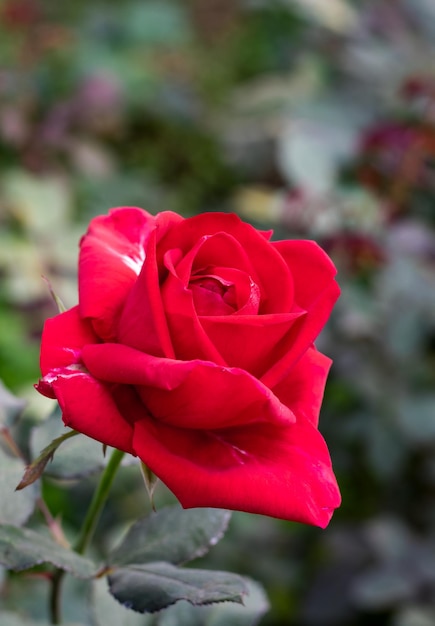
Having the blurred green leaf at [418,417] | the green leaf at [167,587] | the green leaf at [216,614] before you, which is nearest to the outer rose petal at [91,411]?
the green leaf at [167,587]

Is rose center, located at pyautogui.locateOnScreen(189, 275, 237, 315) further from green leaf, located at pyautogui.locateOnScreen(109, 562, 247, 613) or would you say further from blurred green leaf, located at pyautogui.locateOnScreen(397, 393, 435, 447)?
blurred green leaf, located at pyautogui.locateOnScreen(397, 393, 435, 447)

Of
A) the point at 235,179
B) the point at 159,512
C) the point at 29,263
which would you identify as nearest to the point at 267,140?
the point at 235,179

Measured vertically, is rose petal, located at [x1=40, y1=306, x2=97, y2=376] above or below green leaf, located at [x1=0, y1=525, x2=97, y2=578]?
above

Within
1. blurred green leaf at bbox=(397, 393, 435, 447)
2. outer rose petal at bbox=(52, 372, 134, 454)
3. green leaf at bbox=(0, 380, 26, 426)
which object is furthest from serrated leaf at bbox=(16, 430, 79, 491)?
blurred green leaf at bbox=(397, 393, 435, 447)

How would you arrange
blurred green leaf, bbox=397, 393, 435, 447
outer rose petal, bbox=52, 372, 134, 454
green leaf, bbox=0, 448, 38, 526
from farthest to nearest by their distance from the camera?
blurred green leaf, bbox=397, 393, 435, 447
green leaf, bbox=0, 448, 38, 526
outer rose petal, bbox=52, 372, 134, 454

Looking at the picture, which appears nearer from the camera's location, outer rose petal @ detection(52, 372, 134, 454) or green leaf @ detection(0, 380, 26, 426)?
outer rose petal @ detection(52, 372, 134, 454)

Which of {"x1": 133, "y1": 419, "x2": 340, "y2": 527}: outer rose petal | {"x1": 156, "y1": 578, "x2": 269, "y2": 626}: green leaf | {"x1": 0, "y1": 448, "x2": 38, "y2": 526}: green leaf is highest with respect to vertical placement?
{"x1": 133, "y1": 419, "x2": 340, "y2": 527}: outer rose petal

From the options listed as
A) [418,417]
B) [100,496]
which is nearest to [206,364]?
[100,496]

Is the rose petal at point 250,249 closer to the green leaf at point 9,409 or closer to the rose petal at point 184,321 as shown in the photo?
the rose petal at point 184,321
